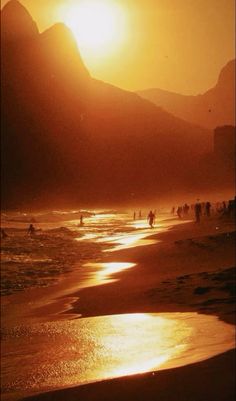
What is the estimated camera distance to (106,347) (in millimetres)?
7141

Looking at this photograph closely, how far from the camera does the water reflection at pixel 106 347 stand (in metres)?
5.86

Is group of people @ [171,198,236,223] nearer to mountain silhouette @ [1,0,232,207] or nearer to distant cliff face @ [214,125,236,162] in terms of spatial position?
distant cliff face @ [214,125,236,162]

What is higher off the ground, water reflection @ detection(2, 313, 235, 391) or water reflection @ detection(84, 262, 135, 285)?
water reflection @ detection(2, 313, 235, 391)

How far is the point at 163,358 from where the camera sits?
6074 mm

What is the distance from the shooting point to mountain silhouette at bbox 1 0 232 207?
156750 mm

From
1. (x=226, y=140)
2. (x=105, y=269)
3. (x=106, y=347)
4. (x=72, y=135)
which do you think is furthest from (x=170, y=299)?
(x=72, y=135)

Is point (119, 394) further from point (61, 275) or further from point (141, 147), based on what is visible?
point (141, 147)

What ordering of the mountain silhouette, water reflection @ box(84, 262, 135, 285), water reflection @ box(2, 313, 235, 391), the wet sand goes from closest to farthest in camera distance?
the wet sand → water reflection @ box(2, 313, 235, 391) → water reflection @ box(84, 262, 135, 285) → the mountain silhouette

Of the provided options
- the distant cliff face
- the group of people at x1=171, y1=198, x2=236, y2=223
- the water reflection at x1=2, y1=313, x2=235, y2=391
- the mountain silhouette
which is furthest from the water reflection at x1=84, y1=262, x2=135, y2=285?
the mountain silhouette

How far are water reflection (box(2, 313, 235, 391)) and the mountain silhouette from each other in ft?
435

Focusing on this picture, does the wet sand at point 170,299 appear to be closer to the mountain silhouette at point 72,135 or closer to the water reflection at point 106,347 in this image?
the water reflection at point 106,347

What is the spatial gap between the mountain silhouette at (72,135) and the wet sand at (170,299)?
401 feet

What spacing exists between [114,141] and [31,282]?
16157 centimetres

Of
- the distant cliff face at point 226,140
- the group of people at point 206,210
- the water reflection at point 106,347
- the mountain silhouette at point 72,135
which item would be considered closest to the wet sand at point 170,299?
the water reflection at point 106,347
